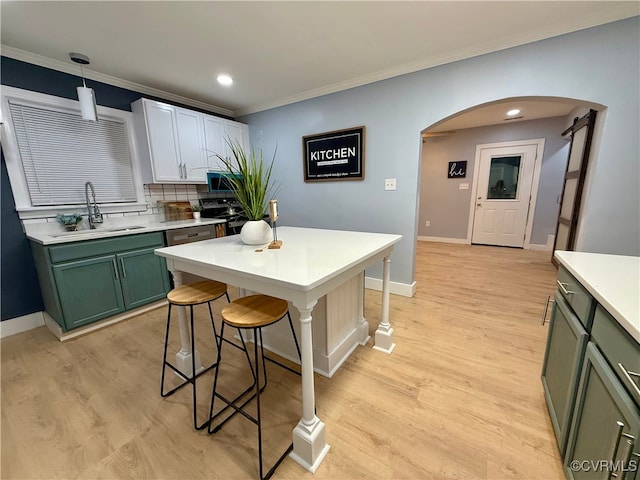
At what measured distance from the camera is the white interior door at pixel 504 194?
16.0 ft

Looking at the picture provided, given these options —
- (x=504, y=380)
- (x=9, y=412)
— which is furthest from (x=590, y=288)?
(x=9, y=412)

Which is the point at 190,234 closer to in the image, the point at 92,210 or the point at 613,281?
the point at 92,210

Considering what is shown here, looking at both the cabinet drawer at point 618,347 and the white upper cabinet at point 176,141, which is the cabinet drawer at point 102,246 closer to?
the white upper cabinet at point 176,141

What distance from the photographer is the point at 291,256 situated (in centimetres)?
137

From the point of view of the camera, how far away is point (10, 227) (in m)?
2.23

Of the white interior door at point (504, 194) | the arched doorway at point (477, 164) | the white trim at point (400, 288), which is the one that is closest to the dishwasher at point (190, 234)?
the white trim at point (400, 288)

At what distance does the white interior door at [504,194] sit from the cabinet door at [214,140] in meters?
5.03

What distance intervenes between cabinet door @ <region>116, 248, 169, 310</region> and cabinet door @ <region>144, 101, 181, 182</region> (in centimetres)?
99

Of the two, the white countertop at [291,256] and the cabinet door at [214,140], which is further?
the cabinet door at [214,140]

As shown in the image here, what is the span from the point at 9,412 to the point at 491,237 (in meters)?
6.78

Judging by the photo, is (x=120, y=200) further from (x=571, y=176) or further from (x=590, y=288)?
(x=571, y=176)

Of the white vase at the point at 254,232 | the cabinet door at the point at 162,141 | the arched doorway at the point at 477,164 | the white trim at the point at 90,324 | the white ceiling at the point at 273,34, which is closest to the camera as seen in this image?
the white vase at the point at 254,232

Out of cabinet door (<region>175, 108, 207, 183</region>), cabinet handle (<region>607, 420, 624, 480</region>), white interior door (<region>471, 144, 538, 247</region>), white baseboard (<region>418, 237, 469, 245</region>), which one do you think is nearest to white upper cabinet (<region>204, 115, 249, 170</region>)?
cabinet door (<region>175, 108, 207, 183</region>)

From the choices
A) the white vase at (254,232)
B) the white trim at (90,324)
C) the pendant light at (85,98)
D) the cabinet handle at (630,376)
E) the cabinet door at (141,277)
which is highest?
the pendant light at (85,98)
